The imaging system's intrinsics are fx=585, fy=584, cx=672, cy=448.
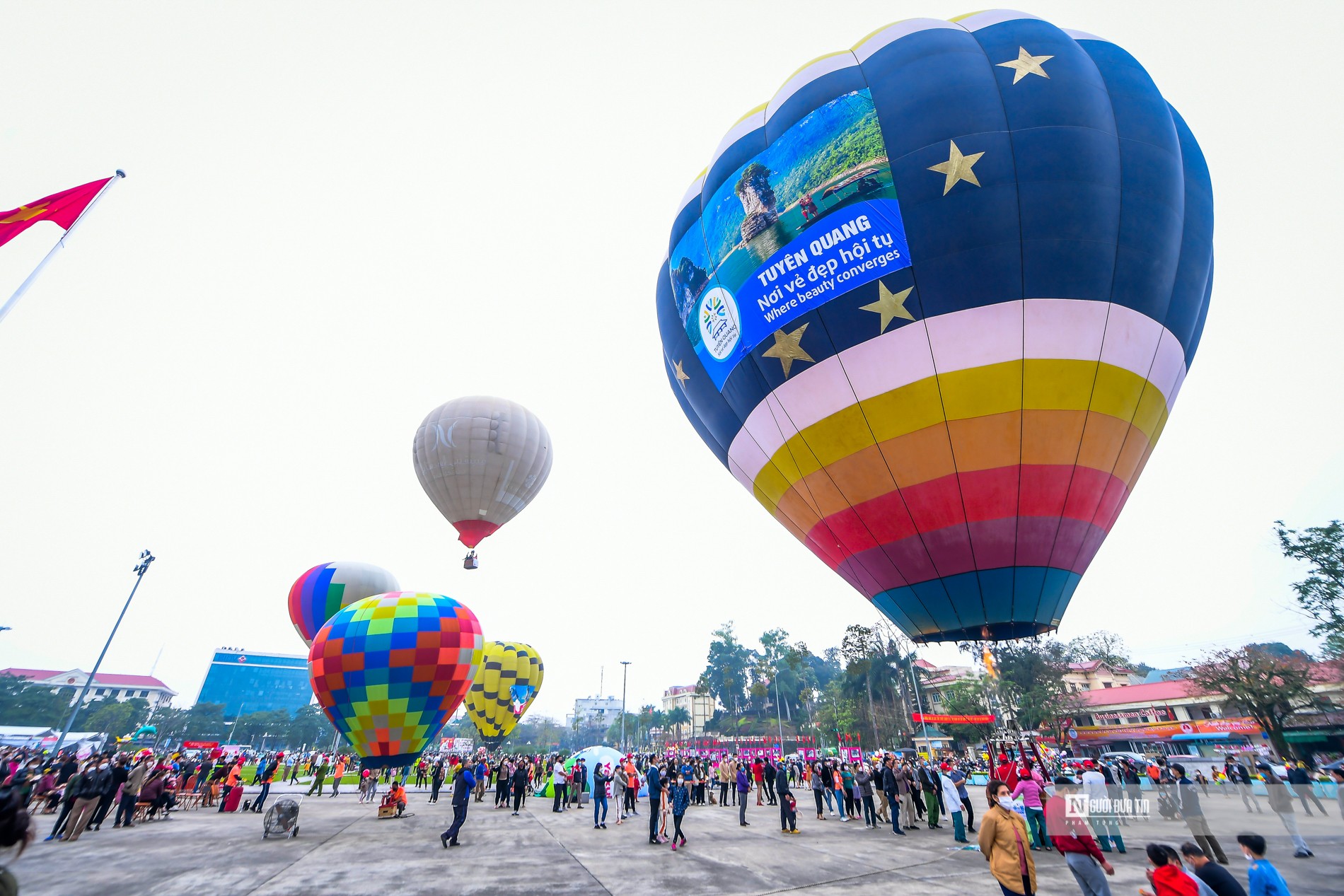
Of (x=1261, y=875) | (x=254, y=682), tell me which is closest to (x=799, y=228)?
(x=1261, y=875)

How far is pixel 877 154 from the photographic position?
10422 millimetres

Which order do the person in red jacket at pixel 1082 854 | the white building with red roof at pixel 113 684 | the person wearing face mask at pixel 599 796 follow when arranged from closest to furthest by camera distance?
the person in red jacket at pixel 1082 854, the person wearing face mask at pixel 599 796, the white building with red roof at pixel 113 684

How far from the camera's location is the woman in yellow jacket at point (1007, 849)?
16.1 ft

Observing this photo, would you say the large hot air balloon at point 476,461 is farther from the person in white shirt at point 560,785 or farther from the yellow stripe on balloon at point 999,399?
the yellow stripe on balloon at point 999,399

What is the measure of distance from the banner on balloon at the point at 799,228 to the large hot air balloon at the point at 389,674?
11.1 meters

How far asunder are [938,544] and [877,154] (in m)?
7.08

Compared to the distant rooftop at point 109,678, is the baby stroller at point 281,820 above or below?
below

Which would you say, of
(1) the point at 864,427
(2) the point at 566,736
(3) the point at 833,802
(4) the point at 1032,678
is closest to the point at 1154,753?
(4) the point at 1032,678

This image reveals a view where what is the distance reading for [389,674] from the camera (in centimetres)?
1545

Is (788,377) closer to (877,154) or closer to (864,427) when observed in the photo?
(864,427)

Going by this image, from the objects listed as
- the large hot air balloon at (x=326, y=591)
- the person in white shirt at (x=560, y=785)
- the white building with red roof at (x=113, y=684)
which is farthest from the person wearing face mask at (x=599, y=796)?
the white building with red roof at (x=113, y=684)

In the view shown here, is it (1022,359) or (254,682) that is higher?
(254,682)

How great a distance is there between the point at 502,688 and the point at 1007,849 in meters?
35.8

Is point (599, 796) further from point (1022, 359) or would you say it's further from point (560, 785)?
point (1022, 359)
